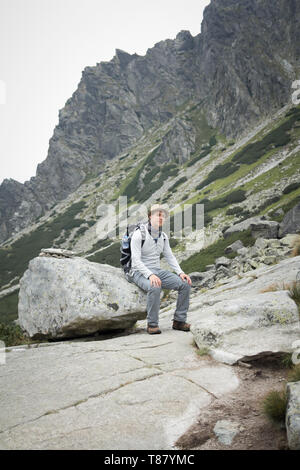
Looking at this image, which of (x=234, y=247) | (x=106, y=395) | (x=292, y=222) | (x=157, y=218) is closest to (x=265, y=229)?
(x=234, y=247)

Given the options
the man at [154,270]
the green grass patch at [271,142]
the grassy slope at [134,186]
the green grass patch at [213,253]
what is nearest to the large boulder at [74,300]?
the man at [154,270]

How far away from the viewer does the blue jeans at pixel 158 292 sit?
6.48 m

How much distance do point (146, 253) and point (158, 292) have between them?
3.56 ft

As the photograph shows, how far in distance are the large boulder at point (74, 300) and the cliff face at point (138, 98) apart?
9064cm

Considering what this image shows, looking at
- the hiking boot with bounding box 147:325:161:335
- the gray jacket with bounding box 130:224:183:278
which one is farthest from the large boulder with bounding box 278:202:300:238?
the hiking boot with bounding box 147:325:161:335

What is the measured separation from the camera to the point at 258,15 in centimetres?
9875

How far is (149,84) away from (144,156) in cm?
5901

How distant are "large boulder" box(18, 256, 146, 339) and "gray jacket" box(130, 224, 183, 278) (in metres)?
0.80

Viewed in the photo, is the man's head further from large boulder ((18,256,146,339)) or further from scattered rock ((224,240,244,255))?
scattered rock ((224,240,244,255))

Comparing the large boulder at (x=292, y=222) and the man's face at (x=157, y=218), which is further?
the large boulder at (x=292, y=222)

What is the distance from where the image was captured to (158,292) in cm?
647

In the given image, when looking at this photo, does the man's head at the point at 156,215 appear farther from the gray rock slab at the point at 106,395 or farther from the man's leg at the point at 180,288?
the gray rock slab at the point at 106,395

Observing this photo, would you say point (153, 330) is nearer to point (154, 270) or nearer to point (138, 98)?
point (154, 270)
